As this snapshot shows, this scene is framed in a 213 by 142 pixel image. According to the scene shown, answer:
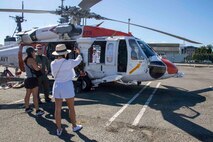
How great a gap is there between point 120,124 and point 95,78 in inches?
212

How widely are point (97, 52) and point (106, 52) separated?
468 mm

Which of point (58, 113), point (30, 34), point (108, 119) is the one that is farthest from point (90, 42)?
point (58, 113)

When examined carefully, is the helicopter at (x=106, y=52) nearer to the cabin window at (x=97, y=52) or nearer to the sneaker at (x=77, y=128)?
the cabin window at (x=97, y=52)

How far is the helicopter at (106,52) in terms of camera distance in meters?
10.6

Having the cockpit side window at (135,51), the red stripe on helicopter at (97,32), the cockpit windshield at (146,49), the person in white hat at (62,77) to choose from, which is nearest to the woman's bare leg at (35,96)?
the person in white hat at (62,77)

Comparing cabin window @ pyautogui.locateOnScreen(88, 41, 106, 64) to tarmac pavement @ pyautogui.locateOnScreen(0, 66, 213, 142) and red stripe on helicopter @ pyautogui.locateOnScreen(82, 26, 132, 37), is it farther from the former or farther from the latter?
tarmac pavement @ pyautogui.locateOnScreen(0, 66, 213, 142)

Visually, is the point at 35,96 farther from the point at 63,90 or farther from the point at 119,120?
the point at 119,120

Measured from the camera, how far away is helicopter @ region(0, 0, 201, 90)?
10.6 meters

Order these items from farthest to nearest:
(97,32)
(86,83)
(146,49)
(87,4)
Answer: (97,32) → (146,49) → (86,83) → (87,4)

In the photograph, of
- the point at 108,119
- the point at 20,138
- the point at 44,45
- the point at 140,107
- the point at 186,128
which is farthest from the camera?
the point at 44,45

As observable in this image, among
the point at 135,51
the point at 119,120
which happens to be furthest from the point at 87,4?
the point at 119,120

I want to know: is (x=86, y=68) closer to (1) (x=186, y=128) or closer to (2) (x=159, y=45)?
(1) (x=186, y=128)

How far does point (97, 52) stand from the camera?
445 inches

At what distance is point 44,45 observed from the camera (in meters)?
12.5
